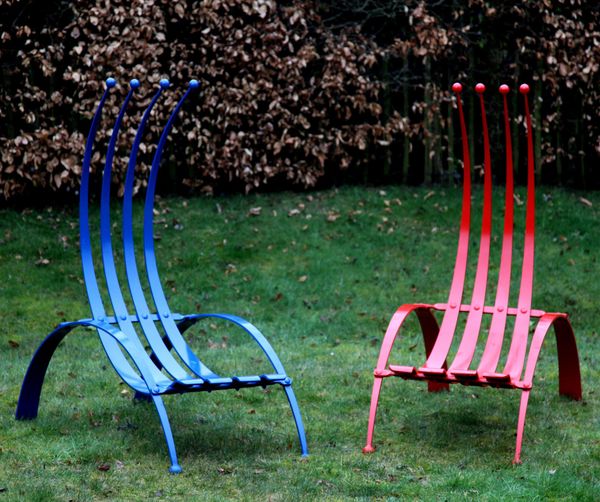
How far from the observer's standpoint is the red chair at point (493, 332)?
16.7ft

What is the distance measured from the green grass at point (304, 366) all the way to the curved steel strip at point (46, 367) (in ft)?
0.46

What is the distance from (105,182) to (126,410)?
4.40ft

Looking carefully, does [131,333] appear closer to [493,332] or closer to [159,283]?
[159,283]

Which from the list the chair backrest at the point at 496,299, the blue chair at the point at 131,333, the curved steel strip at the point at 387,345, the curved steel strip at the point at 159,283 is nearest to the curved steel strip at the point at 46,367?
the blue chair at the point at 131,333

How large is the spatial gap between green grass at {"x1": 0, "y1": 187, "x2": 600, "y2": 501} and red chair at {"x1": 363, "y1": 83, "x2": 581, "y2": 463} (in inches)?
12.9

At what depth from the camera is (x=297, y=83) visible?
1111 cm

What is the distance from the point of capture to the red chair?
510 cm

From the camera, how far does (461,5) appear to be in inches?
448

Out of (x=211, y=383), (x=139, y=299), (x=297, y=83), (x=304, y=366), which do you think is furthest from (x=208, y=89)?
(x=211, y=383)

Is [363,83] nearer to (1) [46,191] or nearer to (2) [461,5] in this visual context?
(2) [461,5]

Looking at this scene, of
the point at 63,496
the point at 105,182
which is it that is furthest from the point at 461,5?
the point at 63,496

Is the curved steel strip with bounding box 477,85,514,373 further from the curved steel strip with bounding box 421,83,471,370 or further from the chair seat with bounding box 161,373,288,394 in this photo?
the chair seat with bounding box 161,373,288,394

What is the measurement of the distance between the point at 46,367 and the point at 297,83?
623cm

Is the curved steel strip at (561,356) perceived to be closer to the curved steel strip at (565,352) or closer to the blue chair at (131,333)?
the curved steel strip at (565,352)
